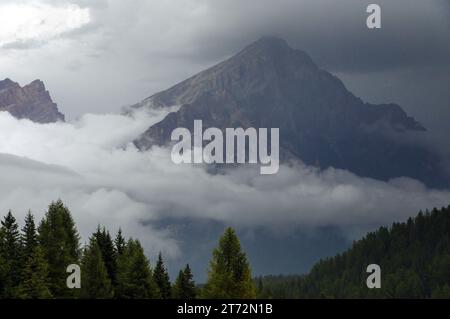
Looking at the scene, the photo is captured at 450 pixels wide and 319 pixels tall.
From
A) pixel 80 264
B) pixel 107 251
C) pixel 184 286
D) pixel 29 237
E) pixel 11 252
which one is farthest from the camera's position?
pixel 184 286

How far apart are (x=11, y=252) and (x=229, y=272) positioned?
30.2 meters

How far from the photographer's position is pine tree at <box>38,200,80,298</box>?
103 metres

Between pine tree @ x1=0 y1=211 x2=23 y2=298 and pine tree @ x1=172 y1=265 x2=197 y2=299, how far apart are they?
3548cm

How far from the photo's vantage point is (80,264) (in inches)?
4272

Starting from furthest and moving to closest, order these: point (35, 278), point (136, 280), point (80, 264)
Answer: point (136, 280), point (80, 264), point (35, 278)

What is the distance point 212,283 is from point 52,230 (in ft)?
94.7

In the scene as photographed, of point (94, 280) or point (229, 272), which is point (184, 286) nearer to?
point (94, 280)

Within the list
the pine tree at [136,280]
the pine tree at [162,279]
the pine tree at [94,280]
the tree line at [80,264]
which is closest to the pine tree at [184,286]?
the pine tree at [162,279]

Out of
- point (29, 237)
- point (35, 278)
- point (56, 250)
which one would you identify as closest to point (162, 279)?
point (56, 250)

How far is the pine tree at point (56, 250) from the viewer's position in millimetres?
102812

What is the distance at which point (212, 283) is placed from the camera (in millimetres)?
87625
